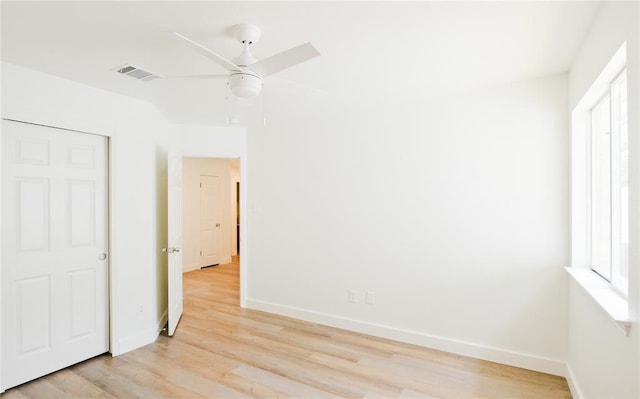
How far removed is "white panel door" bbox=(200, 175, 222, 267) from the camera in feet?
21.8

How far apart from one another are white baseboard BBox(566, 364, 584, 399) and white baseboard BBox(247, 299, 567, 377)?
11 cm

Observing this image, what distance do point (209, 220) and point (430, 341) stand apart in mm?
5174

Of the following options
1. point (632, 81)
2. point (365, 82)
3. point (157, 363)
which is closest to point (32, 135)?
point (157, 363)

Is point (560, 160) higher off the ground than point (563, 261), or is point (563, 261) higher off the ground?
point (560, 160)

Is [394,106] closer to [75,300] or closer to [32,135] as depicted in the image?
[32,135]

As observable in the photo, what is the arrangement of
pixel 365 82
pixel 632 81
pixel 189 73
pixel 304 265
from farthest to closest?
1. pixel 304 265
2. pixel 365 82
3. pixel 189 73
4. pixel 632 81

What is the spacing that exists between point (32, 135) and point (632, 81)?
12.3ft

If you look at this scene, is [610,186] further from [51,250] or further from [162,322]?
[162,322]

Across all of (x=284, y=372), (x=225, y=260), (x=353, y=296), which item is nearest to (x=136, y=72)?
(x=284, y=372)

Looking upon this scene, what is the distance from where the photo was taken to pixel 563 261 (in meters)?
2.55

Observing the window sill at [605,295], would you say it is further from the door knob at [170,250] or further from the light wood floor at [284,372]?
the door knob at [170,250]

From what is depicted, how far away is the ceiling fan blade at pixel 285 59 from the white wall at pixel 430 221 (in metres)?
1.89

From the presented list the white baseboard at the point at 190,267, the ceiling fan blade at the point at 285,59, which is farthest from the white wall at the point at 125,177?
the white baseboard at the point at 190,267

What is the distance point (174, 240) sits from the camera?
3520mm
